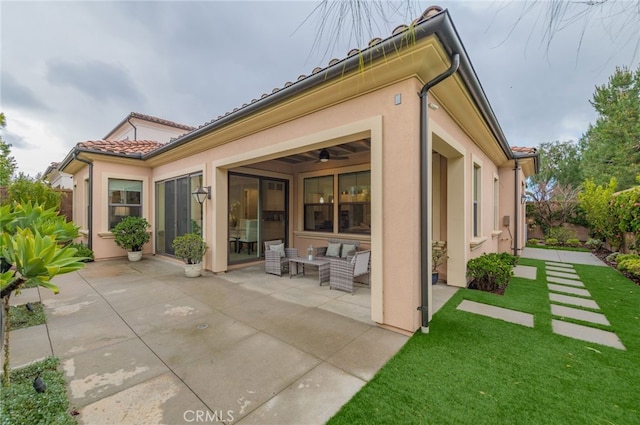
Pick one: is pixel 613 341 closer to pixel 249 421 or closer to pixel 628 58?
pixel 628 58

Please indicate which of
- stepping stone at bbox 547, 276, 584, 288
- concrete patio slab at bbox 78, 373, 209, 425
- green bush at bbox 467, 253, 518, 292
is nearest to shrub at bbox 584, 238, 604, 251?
stepping stone at bbox 547, 276, 584, 288

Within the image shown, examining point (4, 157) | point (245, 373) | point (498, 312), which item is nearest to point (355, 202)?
point (498, 312)

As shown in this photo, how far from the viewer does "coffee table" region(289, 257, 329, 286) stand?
19.6 ft

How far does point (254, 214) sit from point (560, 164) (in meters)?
31.7

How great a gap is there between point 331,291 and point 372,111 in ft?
11.8

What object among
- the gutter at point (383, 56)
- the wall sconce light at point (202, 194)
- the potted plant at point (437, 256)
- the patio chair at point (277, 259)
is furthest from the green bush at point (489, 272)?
the wall sconce light at point (202, 194)

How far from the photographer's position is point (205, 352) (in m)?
3.11

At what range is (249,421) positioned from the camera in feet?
6.79

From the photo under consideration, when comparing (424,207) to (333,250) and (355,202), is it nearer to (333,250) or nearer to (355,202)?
(333,250)

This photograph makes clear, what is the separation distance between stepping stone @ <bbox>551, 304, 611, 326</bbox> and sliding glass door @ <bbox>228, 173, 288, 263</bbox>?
708cm

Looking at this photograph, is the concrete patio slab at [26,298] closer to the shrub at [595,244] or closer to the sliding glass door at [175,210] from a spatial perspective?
the sliding glass door at [175,210]

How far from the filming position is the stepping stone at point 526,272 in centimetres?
684

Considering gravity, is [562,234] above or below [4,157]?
below

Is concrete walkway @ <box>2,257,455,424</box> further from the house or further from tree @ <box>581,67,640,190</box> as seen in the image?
tree @ <box>581,67,640,190</box>
